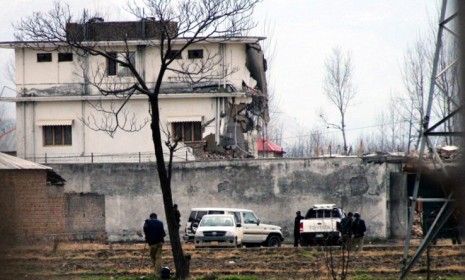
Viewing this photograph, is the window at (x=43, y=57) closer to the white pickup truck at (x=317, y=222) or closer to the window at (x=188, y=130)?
the window at (x=188, y=130)

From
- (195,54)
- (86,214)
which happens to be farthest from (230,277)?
(195,54)

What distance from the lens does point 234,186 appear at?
151 feet

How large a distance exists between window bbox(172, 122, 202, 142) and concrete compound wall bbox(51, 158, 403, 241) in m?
7.67

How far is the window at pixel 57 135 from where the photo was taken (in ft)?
180

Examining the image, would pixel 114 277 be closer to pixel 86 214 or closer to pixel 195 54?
pixel 86 214

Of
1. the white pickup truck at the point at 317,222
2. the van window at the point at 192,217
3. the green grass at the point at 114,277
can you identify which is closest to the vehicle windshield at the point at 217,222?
the van window at the point at 192,217

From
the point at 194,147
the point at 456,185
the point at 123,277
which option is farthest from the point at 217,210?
the point at 456,185

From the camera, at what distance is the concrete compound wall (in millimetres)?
45469

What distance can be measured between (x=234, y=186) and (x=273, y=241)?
6644 mm

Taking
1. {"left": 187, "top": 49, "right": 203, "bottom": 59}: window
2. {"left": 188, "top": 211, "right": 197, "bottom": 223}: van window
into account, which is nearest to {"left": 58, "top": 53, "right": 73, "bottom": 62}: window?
{"left": 187, "top": 49, "right": 203, "bottom": 59}: window

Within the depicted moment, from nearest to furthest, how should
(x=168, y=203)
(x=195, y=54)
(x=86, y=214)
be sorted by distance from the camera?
(x=168, y=203) < (x=86, y=214) < (x=195, y=54)

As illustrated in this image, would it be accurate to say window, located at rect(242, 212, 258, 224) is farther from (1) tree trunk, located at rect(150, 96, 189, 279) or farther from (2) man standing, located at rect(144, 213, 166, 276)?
(1) tree trunk, located at rect(150, 96, 189, 279)

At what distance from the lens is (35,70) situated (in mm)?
55094

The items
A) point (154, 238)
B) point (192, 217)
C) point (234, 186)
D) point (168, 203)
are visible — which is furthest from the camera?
point (234, 186)
